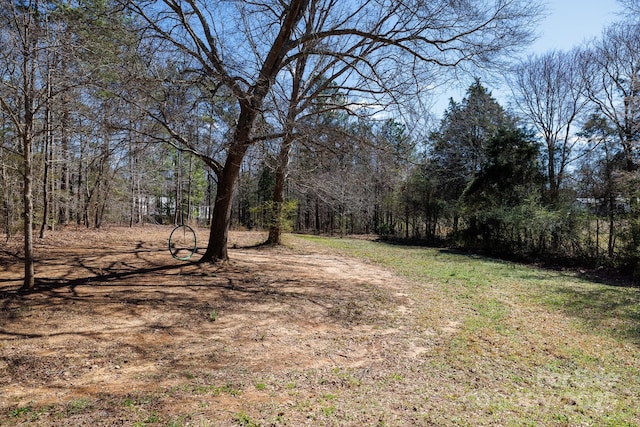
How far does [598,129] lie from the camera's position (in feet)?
48.3

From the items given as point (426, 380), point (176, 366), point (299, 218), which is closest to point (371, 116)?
point (426, 380)

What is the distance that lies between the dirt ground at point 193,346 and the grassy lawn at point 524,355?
314 mm

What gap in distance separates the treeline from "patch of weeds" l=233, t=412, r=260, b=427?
4.33 m

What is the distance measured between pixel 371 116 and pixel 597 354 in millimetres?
5079

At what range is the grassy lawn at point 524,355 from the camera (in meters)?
2.98

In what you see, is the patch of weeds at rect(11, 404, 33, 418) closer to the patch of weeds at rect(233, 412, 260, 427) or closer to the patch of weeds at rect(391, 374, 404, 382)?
the patch of weeds at rect(233, 412, 260, 427)

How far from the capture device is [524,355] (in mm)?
4289

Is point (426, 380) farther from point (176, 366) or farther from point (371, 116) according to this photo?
point (371, 116)

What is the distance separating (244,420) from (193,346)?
5.25ft

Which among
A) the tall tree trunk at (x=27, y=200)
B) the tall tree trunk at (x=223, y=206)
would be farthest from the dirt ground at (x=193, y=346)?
the tall tree trunk at (x=27, y=200)

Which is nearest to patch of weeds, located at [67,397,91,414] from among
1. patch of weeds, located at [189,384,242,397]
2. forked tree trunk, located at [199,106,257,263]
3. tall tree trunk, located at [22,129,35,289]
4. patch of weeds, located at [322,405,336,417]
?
patch of weeds, located at [189,384,242,397]

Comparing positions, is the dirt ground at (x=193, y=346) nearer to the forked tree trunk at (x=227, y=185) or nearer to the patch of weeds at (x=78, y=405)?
the patch of weeds at (x=78, y=405)

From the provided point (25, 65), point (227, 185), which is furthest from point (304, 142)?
point (25, 65)

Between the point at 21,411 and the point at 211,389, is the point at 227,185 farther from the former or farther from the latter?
the point at 21,411
